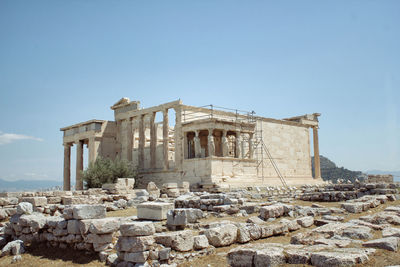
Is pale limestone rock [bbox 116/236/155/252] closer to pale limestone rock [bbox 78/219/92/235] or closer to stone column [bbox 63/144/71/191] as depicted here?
pale limestone rock [bbox 78/219/92/235]

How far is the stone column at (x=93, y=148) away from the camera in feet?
94.9

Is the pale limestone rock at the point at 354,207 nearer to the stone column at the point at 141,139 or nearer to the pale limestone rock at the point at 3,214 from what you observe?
the pale limestone rock at the point at 3,214

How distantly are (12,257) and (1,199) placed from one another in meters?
6.90

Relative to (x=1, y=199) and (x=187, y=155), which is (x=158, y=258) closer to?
(x=1, y=199)

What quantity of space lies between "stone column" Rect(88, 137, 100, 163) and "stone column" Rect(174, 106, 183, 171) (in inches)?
265

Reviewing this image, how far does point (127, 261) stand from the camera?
7105mm

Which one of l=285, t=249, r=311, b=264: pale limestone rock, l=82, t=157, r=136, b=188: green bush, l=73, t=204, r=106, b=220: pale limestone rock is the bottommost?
l=285, t=249, r=311, b=264: pale limestone rock

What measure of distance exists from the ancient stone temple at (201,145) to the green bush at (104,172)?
161 cm

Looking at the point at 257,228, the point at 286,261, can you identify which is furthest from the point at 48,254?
the point at 286,261

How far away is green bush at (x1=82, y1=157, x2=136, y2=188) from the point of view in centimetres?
2600

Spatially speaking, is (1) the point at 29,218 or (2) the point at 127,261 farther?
(1) the point at 29,218

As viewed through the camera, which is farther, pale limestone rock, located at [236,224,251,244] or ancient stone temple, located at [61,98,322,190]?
ancient stone temple, located at [61,98,322,190]

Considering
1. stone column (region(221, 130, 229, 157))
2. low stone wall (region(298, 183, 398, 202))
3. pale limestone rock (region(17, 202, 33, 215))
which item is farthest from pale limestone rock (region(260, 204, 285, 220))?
stone column (region(221, 130, 229, 157))


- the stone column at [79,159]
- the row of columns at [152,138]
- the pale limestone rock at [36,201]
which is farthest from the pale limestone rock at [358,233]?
the stone column at [79,159]
